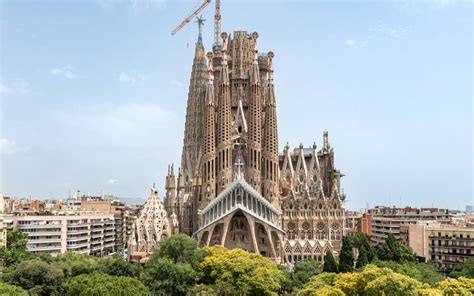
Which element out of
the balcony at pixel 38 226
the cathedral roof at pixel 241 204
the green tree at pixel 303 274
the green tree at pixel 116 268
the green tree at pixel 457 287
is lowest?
the green tree at pixel 303 274

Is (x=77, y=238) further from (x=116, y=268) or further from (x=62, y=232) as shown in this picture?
(x=116, y=268)

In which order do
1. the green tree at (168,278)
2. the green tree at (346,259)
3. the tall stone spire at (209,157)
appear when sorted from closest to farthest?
the green tree at (168,278) → the green tree at (346,259) → the tall stone spire at (209,157)

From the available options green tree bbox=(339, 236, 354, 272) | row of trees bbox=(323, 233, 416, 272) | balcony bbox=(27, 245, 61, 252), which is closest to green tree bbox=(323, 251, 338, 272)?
row of trees bbox=(323, 233, 416, 272)

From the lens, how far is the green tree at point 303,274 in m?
43.3

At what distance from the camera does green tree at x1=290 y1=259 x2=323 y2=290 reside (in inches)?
1706

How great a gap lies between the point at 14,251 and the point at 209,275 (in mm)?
19911

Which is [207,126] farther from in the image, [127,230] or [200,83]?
[127,230]

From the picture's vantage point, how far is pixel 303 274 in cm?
4453

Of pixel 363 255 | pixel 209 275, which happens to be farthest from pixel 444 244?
pixel 209 275

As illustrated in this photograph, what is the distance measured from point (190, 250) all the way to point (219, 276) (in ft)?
16.6

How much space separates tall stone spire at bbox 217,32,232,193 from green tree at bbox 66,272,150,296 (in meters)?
34.0

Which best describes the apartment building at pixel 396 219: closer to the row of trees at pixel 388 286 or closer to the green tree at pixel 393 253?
the green tree at pixel 393 253

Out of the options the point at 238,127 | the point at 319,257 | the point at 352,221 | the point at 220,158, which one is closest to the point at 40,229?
the point at 220,158

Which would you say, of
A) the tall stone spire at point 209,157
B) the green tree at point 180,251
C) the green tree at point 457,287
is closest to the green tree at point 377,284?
the green tree at point 457,287
